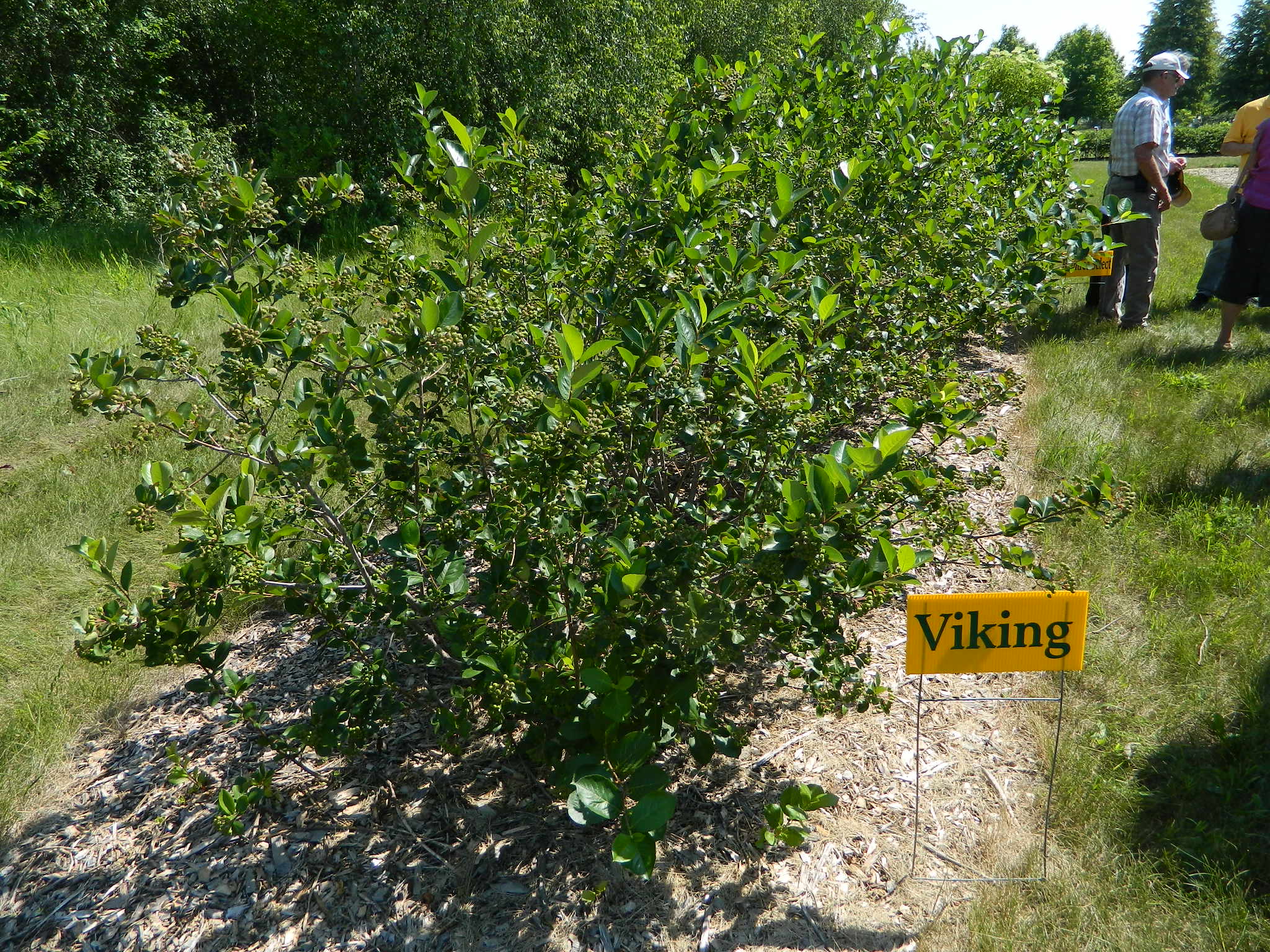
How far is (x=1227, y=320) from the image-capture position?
5.83m

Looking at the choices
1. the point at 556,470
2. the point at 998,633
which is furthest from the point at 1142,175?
the point at 556,470

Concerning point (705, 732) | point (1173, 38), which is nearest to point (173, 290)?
point (705, 732)

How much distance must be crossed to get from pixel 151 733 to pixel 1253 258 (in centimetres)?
677

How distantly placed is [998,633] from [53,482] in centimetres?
453

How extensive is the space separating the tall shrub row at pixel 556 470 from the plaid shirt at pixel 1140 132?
4027 millimetres

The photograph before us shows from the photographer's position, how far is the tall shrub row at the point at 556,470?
1841 mm

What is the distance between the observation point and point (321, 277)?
2414 millimetres

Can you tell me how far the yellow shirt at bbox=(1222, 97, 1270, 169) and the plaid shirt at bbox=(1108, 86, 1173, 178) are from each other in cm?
39

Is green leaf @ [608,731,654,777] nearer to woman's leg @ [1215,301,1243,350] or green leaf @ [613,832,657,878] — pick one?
green leaf @ [613,832,657,878]

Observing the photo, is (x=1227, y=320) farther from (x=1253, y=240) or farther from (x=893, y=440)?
(x=893, y=440)

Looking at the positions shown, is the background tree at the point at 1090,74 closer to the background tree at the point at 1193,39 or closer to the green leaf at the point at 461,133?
the background tree at the point at 1193,39

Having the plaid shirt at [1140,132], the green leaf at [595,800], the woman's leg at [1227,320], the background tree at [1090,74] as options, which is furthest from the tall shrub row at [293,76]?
the background tree at [1090,74]

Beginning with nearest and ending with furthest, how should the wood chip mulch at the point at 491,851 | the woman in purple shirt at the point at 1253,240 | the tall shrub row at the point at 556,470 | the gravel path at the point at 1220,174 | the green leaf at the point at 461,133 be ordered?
the tall shrub row at the point at 556,470 → the green leaf at the point at 461,133 → the wood chip mulch at the point at 491,851 → the woman in purple shirt at the point at 1253,240 → the gravel path at the point at 1220,174

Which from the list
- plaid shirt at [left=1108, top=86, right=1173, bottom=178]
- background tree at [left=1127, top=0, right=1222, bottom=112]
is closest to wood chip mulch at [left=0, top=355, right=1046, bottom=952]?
plaid shirt at [left=1108, top=86, right=1173, bottom=178]
